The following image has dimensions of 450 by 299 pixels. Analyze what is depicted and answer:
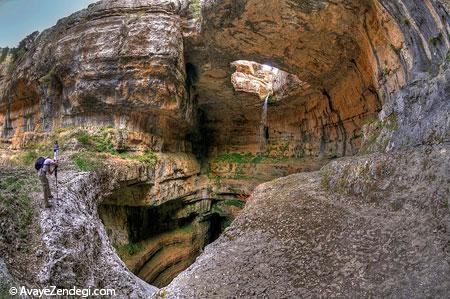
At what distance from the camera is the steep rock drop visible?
4.39 meters

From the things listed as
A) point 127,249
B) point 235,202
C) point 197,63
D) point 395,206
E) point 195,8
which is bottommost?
point 127,249

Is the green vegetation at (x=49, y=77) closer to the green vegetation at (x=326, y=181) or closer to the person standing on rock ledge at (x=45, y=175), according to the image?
the person standing on rock ledge at (x=45, y=175)

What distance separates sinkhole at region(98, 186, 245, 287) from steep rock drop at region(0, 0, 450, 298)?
83 millimetres

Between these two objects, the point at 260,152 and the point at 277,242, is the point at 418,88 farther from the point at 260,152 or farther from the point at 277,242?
the point at 260,152

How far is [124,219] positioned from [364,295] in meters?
10.9

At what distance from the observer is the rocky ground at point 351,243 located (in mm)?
3617

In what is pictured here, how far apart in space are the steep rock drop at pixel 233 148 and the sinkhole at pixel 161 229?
8 cm

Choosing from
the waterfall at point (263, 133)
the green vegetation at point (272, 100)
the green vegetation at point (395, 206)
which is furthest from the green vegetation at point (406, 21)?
the waterfall at point (263, 133)

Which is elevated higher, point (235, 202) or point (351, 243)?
point (351, 243)

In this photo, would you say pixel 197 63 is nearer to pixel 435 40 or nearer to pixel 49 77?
pixel 49 77

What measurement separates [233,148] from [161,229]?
26.2 feet

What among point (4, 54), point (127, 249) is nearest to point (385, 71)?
point (127, 249)

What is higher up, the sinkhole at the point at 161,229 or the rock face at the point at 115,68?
the rock face at the point at 115,68

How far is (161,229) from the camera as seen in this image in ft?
49.7
